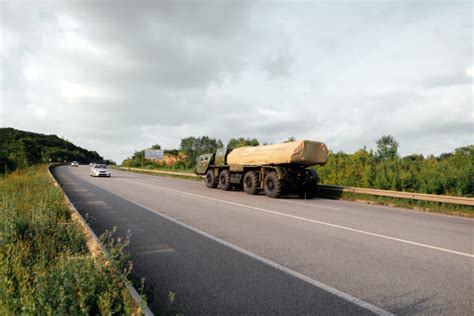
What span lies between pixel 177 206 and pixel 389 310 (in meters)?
8.52

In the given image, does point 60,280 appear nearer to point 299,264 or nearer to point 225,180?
point 299,264

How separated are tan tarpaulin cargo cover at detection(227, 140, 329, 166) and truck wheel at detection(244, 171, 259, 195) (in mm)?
570

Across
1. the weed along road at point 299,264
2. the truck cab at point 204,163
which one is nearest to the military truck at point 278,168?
the truck cab at point 204,163

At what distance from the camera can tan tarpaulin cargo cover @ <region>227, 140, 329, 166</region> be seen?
14609 mm

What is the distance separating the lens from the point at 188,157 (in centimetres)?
7706

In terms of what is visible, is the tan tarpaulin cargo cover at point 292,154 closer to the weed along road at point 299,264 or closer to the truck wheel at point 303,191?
the truck wheel at point 303,191

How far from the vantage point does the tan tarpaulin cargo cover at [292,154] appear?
14.6m

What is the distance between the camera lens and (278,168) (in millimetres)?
15023

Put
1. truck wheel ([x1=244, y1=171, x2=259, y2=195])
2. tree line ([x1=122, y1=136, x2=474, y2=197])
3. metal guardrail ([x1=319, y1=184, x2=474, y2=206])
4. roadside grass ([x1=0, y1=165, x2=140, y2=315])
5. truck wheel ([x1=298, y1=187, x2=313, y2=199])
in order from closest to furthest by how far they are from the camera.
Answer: roadside grass ([x1=0, y1=165, x2=140, y2=315]) < metal guardrail ([x1=319, y1=184, x2=474, y2=206]) < tree line ([x1=122, y1=136, x2=474, y2=197]) < truck wheel ([x1=298, y1=187, x2=313, y2=199]) < truck wheel ([x1=244, y1=171, x2=259, y2=195])

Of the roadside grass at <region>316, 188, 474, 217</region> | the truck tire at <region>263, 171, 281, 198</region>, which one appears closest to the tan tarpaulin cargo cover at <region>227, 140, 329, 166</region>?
the truck tire at <region>263, 171, 281, 198</region>

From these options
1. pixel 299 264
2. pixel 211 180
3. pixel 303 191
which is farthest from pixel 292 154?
pixel 299 264

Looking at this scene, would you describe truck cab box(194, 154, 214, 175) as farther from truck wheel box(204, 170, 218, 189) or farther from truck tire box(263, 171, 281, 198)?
truck tire box(263, 171, 281, 198)

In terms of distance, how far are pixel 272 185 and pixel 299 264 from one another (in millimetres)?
10389

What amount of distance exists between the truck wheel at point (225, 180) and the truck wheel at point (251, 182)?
6.00 ft
